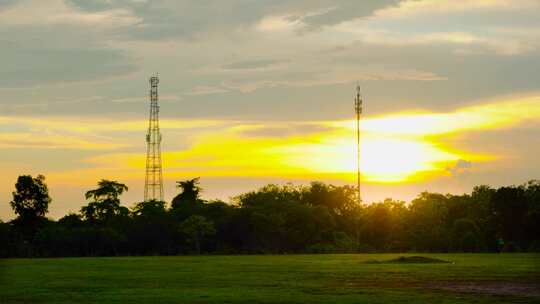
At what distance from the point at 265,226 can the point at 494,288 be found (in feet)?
249

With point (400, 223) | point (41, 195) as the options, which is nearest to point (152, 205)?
point (41, 195)

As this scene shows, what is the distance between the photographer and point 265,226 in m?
111

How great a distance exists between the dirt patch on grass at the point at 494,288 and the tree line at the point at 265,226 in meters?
62.3

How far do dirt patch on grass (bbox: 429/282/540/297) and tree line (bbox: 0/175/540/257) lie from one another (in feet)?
204

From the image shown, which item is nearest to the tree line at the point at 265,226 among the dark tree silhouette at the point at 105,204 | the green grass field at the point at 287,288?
the dark tree silhouette at the point at 105,204

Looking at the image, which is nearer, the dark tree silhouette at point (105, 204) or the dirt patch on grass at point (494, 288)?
the dirt patch on grass at point (494, 288)

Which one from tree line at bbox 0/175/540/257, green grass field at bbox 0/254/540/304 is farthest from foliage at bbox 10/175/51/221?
green grass field at bbox 0/254/540/304

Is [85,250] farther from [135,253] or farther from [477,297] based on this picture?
[477,297]

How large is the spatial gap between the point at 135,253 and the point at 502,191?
4662 cm

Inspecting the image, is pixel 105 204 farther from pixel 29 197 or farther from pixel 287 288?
pixel 287 288

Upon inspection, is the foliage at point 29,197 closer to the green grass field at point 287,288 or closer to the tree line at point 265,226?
the tree line at point 265,226

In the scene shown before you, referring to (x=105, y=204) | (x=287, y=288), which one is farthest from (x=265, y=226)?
(x=287, y=288)

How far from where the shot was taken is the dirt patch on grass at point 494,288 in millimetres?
33062

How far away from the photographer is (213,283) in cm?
4041
